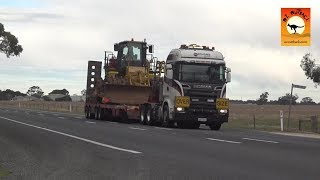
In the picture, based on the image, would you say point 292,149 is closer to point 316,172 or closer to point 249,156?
point 249,156

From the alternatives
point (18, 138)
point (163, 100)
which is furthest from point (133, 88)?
point (18, 138)

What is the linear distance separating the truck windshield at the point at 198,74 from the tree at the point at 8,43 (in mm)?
50454

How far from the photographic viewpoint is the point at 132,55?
37562 millimetres

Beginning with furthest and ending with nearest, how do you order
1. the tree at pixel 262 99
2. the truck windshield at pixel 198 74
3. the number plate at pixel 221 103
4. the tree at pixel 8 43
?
1. the tree at pixel 262 99
2. the tree at pixel 8 43
3. the number plate at pixel 221 103
4. the truck windshield at pixel 198 74

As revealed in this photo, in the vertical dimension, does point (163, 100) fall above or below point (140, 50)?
below

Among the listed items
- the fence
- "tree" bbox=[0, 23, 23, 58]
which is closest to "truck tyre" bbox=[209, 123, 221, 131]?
the fence

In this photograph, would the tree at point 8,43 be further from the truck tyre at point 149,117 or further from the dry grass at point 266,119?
the truck tyre at point 149,117

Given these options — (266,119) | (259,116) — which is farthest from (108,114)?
(259,116)

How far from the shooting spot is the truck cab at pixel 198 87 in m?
27.9

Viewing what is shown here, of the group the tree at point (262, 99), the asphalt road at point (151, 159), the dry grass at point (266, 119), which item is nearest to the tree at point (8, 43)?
the dry grass at point (266, 119)

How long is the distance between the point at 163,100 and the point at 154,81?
10.2 ft

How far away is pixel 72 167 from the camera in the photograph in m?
11.9

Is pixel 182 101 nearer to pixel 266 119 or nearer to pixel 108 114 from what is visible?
pixel 108 114

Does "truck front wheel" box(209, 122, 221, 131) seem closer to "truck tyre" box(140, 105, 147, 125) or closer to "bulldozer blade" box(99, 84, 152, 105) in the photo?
"truck tyre" box(140, 105, 147, 125)
